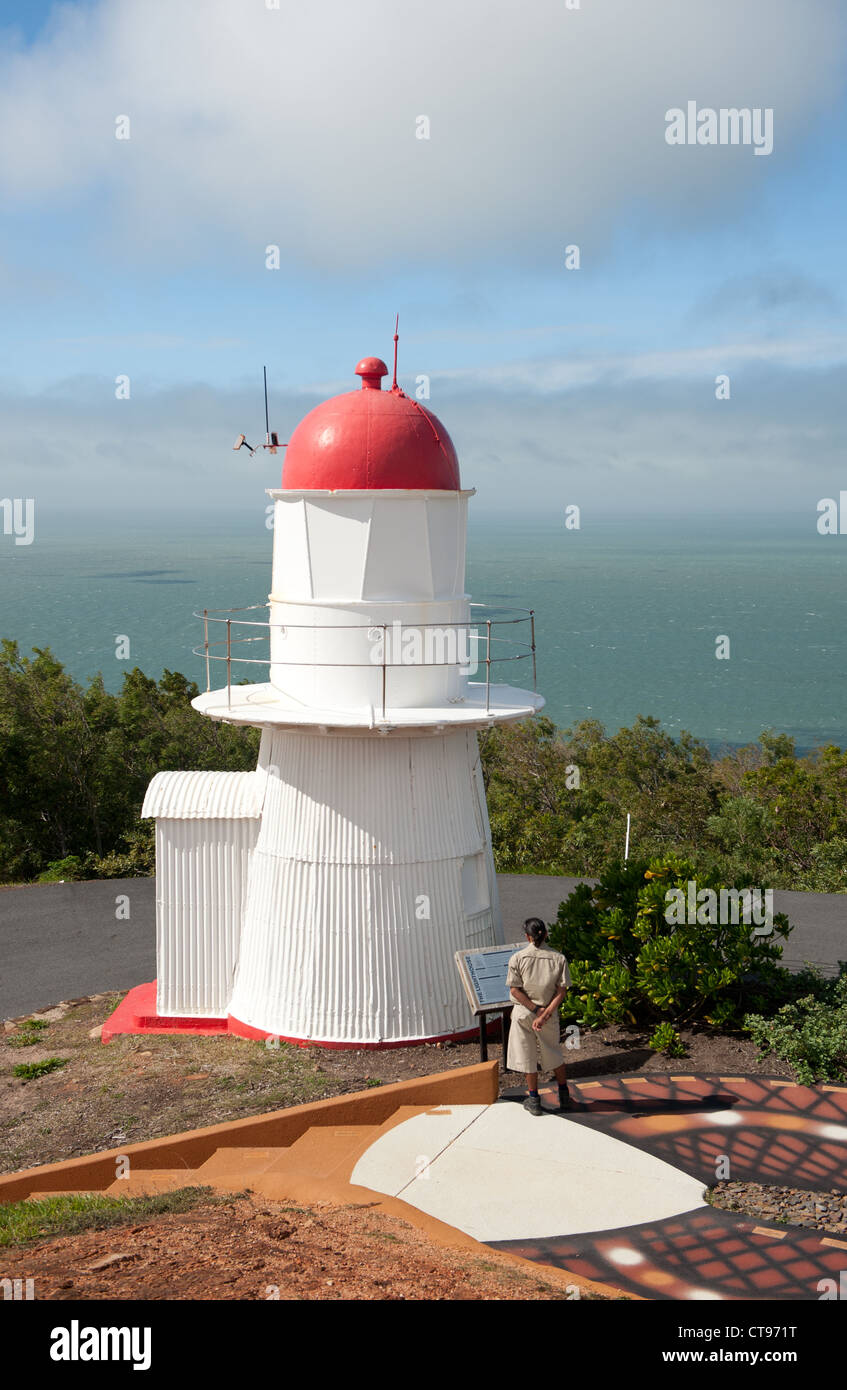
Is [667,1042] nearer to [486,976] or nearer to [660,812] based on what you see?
[486,976]

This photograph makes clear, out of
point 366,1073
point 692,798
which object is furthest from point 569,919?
point 692,798

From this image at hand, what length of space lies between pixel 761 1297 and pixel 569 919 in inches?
217

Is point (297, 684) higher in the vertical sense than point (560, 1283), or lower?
higher

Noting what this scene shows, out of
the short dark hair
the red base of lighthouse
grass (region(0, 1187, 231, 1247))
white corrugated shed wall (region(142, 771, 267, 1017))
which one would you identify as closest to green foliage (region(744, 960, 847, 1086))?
the short dark hair

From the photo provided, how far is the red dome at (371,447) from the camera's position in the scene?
11367 mm

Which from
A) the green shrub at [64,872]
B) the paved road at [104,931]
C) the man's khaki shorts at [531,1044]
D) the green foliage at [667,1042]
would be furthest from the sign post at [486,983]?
the green shrub at [64,872]

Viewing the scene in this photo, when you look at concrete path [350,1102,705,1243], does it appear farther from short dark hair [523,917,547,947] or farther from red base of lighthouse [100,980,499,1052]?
red base of lighthouse [100,980,499,1052]

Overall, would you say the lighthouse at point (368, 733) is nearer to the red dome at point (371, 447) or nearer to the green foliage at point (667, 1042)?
the red dome at point (371, 447)

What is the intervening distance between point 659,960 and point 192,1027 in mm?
5554

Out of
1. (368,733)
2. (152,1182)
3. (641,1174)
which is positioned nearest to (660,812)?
(368,733)

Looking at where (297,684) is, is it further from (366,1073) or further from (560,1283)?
(560,1283)

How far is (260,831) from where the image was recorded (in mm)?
12320

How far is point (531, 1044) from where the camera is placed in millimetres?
9102

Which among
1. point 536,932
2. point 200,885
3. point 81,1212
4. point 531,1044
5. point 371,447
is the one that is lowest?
point 81,1212
